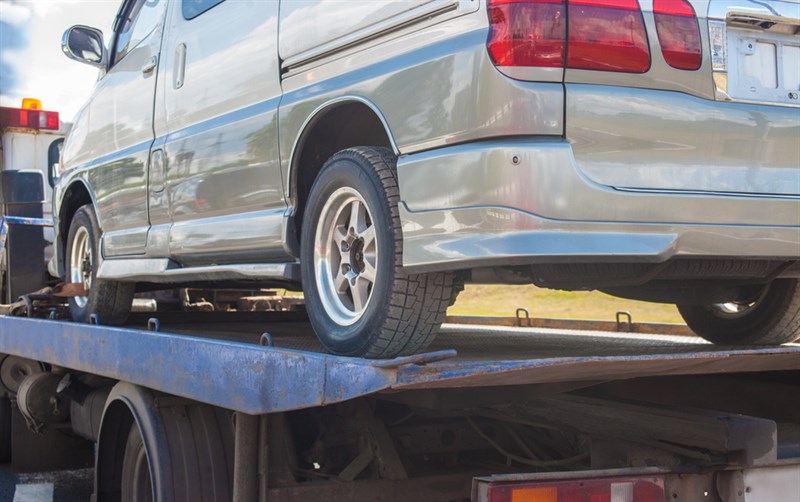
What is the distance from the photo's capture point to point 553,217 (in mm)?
2635

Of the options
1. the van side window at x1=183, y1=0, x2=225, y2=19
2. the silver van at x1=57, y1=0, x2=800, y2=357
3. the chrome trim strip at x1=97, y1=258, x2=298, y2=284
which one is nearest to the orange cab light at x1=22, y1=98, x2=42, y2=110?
the chrome trim strip at x1=97, y1=258, x2=298, y2=284

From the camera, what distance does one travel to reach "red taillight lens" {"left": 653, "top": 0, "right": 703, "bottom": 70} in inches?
109

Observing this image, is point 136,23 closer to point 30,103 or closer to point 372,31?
point 372,31

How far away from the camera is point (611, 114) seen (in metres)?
2.70

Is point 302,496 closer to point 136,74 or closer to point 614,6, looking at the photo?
point 614,6

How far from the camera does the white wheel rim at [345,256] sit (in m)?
3.17

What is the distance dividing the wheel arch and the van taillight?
0.86m

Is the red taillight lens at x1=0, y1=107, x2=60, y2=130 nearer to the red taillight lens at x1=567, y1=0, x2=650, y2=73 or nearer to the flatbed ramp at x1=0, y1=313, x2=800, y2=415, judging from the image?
the flatbed ramp at x1=0, y1=313, x2=800, y2=415

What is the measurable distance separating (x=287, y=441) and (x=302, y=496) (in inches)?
9.1

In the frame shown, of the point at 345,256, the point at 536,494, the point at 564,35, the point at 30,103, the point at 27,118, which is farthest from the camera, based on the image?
the point at 30,103

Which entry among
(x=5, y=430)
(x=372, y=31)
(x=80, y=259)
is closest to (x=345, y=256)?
(x=372, y=31)

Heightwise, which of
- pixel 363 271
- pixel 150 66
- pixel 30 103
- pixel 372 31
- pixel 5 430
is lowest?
pixel 5 430

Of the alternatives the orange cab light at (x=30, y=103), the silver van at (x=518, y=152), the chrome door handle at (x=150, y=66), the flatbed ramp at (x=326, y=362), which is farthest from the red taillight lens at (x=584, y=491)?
the orange cab light at (x=30, y=103)

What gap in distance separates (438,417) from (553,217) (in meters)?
1.32
